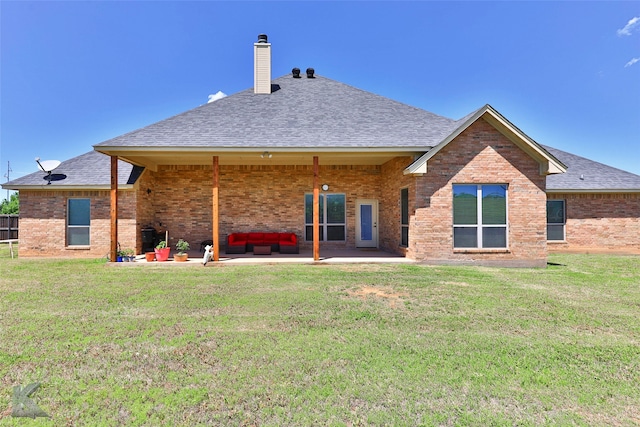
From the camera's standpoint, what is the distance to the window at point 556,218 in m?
14.2

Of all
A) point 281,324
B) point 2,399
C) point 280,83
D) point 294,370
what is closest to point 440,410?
point 294,370

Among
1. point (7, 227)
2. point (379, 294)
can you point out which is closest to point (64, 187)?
point (7, 227)

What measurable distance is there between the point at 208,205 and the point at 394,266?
8.76 meters

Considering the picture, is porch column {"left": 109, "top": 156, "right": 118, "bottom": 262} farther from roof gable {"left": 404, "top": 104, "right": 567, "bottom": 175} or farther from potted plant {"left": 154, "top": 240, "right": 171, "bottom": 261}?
roof gable {"left": 404, "top": 104, "right": 567, "bottom": 175}

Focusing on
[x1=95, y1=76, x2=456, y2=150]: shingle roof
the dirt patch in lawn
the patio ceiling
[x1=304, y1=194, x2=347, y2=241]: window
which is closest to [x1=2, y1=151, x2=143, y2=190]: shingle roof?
the patio ceiling

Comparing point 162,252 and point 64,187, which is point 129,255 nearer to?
point 162,252

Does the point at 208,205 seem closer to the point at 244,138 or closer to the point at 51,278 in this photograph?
the point at 244,138

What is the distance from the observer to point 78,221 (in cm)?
1266

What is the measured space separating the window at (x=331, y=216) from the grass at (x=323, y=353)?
22.8ft

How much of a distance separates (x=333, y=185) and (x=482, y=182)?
20.4 ft

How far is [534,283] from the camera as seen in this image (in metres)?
7.95

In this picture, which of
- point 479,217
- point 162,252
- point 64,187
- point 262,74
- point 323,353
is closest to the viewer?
point 323,353

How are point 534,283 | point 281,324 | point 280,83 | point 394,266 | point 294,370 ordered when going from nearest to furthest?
point 294,370
point 281,324
point 534,283
point 394,266
point 280,83

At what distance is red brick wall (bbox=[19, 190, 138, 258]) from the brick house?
41 mm
